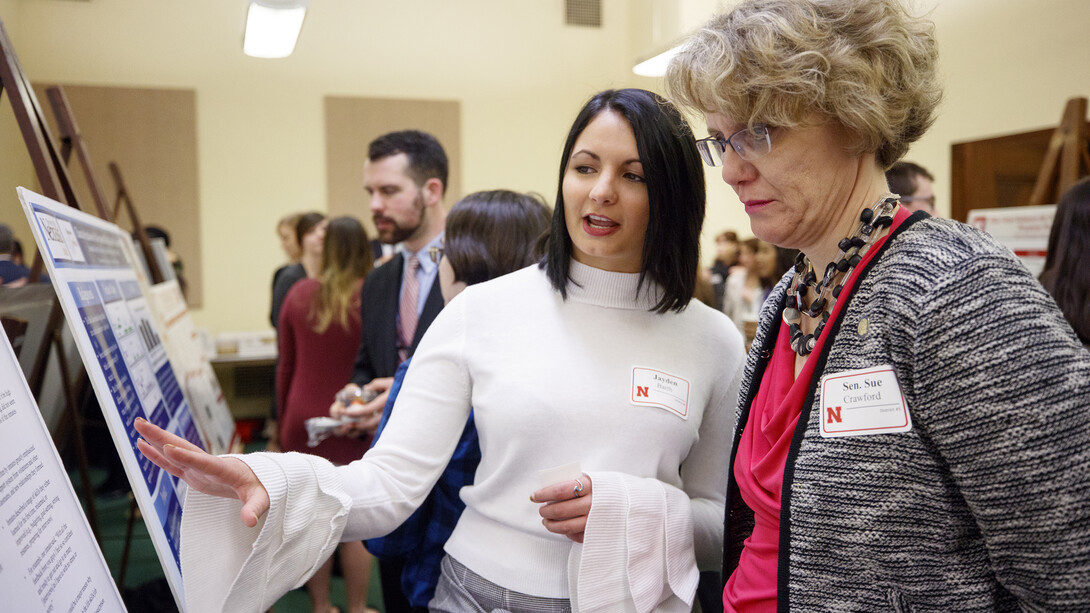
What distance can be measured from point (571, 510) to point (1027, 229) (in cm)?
337

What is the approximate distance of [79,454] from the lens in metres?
1.92

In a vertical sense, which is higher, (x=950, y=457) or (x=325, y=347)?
(x=950, y=457)

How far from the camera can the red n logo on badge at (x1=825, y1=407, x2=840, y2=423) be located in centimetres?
92

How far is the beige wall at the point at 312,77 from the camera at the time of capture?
6500 millimetres

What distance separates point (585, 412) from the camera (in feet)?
4.17

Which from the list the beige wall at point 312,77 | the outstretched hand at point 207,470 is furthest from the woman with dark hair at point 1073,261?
A: the beige wall at point 312,77

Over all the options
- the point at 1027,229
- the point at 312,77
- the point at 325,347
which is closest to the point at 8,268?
the point at 325,347

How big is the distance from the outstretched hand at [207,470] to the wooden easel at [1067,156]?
387 centimetres

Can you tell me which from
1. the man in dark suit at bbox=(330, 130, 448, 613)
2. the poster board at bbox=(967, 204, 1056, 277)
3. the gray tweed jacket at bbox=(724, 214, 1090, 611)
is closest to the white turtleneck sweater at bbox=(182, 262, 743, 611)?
the gray tweed jacket at bbox=(724, 214, 1090, 611)

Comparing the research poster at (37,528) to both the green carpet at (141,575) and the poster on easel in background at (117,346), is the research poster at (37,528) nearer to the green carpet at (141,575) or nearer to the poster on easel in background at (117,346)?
the poster on easel in background at (117,346)

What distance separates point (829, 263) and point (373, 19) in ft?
23.0

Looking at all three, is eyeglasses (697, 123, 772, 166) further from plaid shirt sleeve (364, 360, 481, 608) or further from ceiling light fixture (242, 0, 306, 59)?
ceiling light fixture (242, 0, 306, 59)

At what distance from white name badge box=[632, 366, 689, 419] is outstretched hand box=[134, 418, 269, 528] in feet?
2.07

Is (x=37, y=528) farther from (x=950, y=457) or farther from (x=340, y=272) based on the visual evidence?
(x=340, y=272)
